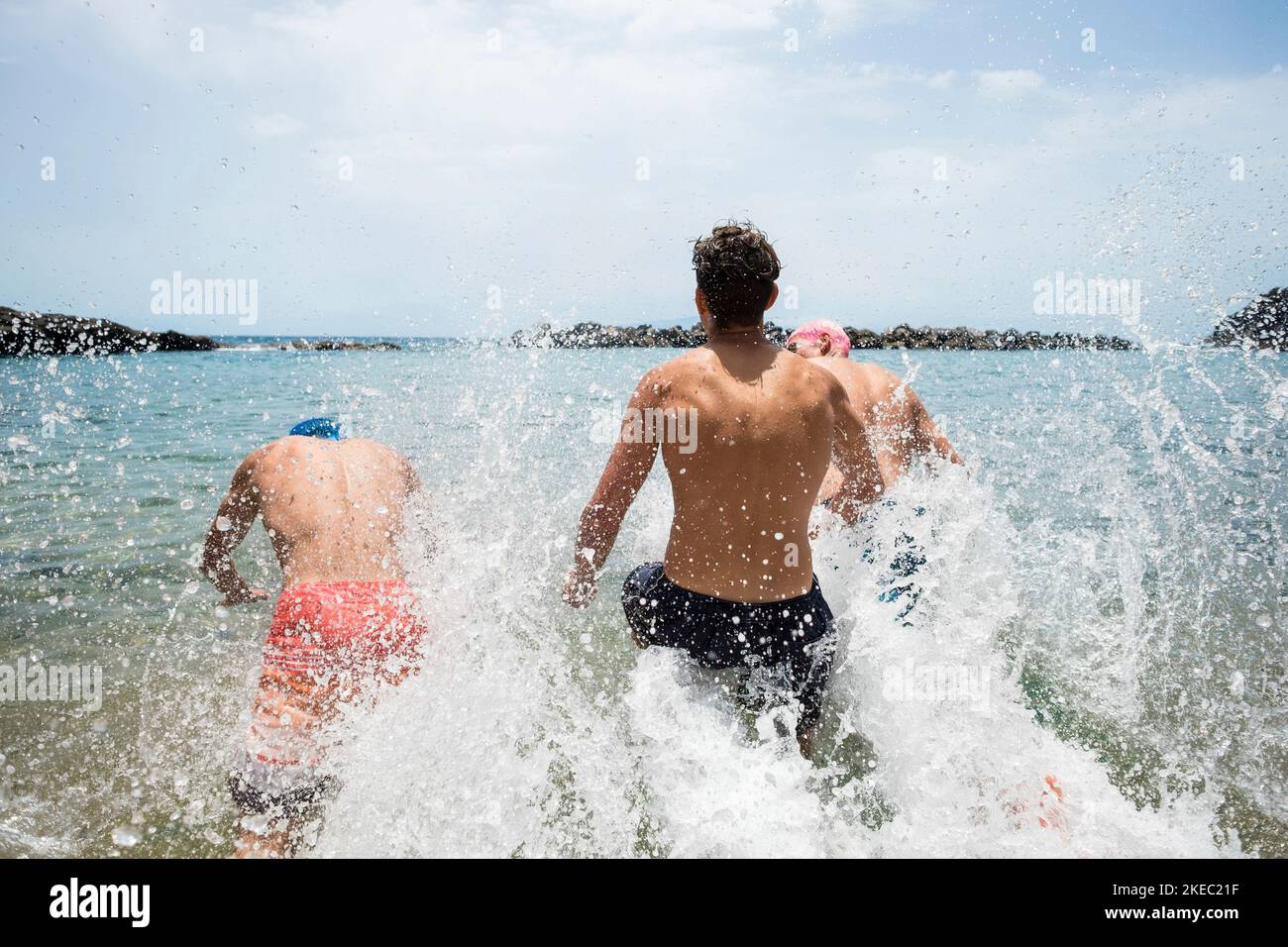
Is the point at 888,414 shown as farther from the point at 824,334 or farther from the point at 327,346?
the point at 327,346

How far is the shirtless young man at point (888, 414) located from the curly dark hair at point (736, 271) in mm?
1488

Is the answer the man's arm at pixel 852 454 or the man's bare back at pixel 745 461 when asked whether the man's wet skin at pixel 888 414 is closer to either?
the man's arm at pixel 852 454

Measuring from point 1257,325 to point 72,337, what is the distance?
2195 inches

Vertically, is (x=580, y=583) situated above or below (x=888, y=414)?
below

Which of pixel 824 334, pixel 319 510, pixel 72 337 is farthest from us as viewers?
pixel 72 337

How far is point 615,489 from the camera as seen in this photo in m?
2.81

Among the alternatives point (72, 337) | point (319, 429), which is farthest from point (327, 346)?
point (319, 429)

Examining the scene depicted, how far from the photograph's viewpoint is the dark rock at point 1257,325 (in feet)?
16.3

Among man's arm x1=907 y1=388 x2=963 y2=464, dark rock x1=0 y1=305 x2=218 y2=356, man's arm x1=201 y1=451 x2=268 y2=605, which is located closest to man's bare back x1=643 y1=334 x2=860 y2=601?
man's arm x1=907 y1=388 x2=963 y2=464

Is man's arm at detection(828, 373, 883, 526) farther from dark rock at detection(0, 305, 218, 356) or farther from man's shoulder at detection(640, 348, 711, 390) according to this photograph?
dark rock at detection(0, 305, 218, 356)

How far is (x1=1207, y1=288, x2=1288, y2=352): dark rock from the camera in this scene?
4.95 m

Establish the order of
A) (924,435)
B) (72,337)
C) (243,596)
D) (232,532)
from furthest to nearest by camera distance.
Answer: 1. (72,337)
2. (924,435)
3. (243,596)
4. (232,532)

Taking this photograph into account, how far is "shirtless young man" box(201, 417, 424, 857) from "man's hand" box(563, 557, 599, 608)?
2.43ft

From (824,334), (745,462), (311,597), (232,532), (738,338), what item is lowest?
(311,597)
